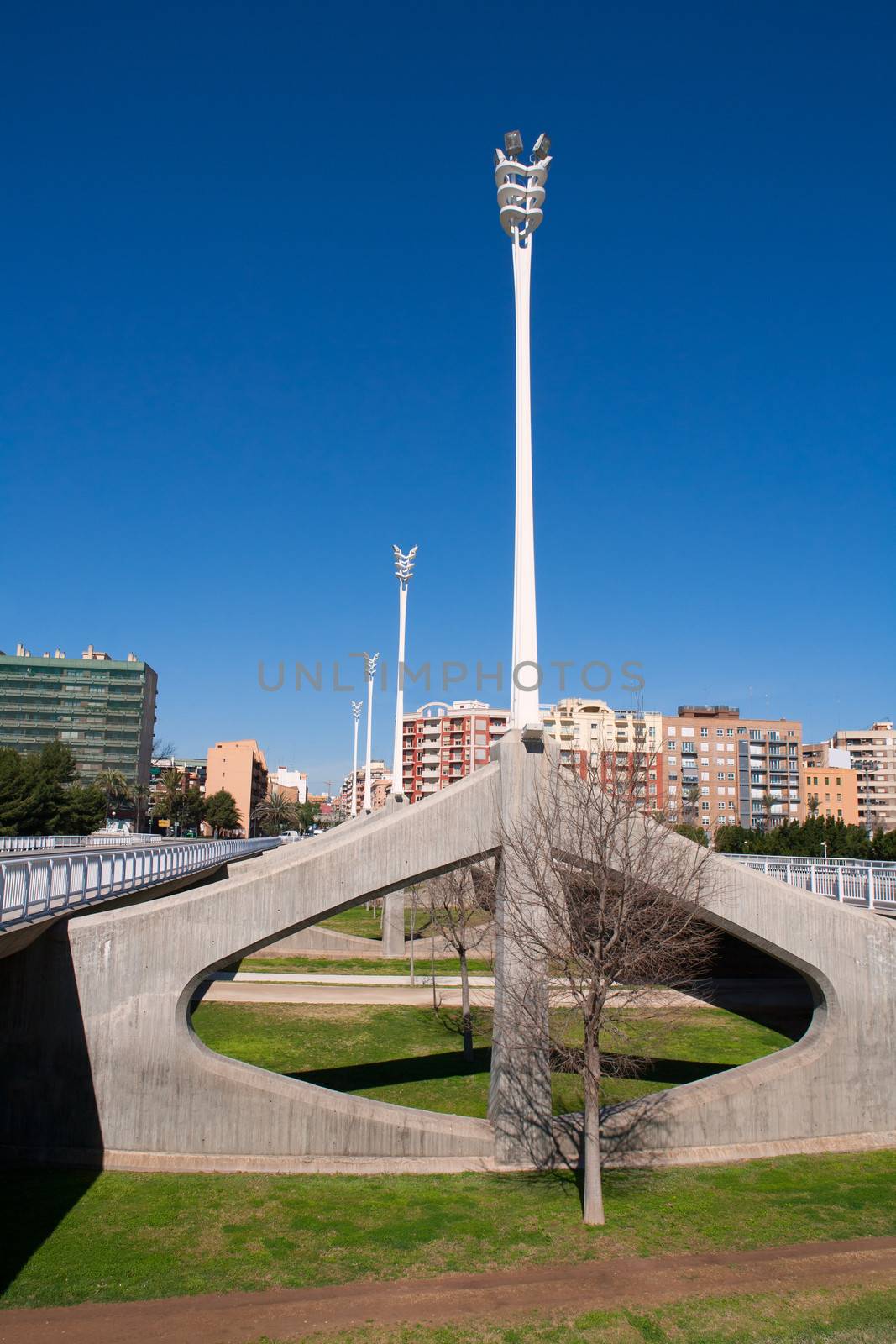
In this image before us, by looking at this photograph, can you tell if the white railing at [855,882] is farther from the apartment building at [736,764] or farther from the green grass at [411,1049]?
the apartment building at [736,764]

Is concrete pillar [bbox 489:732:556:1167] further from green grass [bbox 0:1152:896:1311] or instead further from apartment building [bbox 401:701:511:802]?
apartment building [bbox 401:701:511:802]

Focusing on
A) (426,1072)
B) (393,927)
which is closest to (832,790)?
(393,927)

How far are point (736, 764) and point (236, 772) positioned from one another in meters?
73.2

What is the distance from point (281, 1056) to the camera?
24.3 m

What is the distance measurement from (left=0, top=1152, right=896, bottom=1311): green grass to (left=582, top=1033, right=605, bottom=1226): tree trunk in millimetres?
276

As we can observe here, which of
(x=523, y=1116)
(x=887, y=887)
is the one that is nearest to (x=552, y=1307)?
(x=523, y=1116)

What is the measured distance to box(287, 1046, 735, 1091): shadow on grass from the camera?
22.1 meters

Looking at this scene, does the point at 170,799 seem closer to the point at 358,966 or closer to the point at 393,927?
the point at 393,927

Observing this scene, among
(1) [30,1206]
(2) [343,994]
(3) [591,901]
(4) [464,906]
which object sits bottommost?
(2) [343,994]

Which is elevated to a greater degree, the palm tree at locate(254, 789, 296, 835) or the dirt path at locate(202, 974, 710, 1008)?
the palm tree at locate(254, 789, 296, 835)

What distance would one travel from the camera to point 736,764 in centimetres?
11638

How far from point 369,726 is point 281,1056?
116ft

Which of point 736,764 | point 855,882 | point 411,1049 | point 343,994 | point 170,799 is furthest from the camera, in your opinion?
point 736,764

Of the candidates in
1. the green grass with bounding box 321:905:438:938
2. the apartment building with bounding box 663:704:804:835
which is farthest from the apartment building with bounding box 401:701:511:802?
the green grass with bounding box 321:905:438:938
